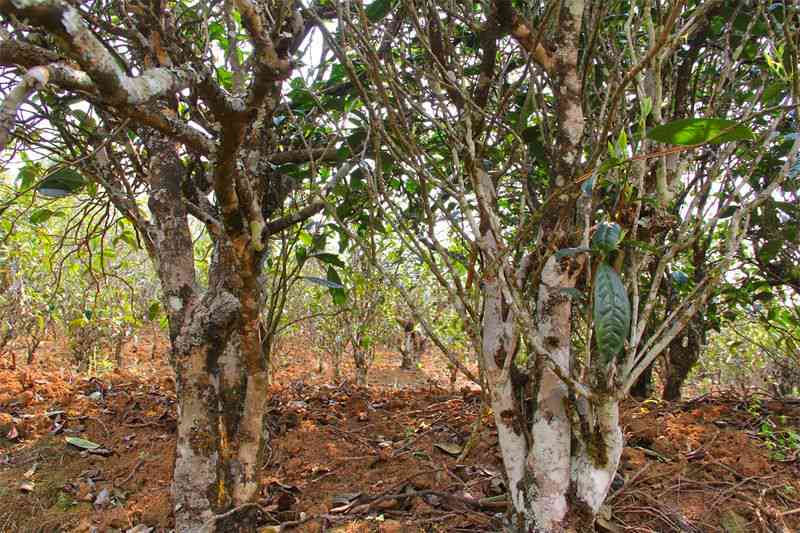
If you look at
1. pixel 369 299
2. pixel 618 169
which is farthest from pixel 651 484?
pixel 369 299

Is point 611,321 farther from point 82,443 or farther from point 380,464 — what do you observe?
point 82,443

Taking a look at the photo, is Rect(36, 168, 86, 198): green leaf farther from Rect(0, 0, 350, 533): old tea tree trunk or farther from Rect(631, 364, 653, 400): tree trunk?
Rect(631, 364, 653, 400): tree trunk

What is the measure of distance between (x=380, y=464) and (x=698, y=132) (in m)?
2.02

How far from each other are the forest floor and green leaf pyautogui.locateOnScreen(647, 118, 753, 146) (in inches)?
38.1

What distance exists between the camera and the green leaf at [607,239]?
3.64ft

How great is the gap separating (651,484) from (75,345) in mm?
6331

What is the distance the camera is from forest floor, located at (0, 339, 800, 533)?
1.89 meters

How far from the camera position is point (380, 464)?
2.46 meters

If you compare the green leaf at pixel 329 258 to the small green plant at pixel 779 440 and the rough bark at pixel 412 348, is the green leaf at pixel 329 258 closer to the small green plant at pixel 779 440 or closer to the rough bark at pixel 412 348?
the small green plant at pixel 779 440

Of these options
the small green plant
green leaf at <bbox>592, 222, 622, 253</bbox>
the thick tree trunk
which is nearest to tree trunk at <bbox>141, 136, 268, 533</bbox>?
green leaf at <bbox>592, 222, 622, 253</bbox>

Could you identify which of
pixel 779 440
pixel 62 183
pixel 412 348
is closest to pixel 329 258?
pixel 62 183

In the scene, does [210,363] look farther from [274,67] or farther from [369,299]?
[369,299]

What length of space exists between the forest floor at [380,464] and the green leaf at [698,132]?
3.17 feet

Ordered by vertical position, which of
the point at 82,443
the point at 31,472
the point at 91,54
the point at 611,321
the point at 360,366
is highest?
the point at 91,54
